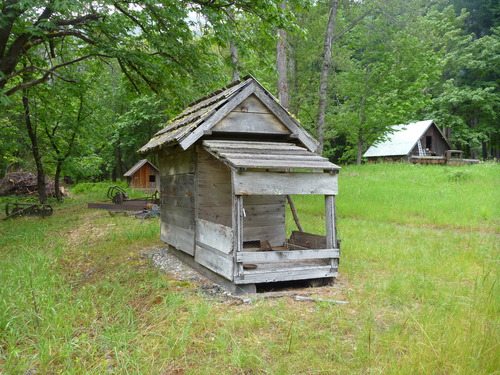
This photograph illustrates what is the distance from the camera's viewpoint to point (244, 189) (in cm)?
502

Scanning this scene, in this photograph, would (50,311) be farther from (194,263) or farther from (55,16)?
(55,16)

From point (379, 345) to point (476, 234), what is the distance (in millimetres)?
7250

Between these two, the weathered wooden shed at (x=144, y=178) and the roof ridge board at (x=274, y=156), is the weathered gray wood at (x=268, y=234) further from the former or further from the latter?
the weathered wooden shed at (x=144, y=178)

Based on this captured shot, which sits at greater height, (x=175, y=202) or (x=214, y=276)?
(x=175, y=202)

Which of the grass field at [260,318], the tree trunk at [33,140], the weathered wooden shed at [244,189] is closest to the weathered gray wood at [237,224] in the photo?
the weathered wooden shed at [244,189]

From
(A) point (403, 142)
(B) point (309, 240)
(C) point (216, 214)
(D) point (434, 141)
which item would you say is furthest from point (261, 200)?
(D) point (434, 141)

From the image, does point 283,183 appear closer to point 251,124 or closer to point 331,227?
point 331,227

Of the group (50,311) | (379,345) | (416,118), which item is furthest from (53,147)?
(416,118)

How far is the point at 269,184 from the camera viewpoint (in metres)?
Result: 5.19

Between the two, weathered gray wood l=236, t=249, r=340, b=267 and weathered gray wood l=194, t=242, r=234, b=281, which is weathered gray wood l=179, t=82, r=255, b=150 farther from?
weathered gray wood l=236, t=249, r=340, b=267

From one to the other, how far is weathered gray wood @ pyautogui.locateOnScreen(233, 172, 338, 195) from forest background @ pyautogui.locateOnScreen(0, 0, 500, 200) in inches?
Result: 198

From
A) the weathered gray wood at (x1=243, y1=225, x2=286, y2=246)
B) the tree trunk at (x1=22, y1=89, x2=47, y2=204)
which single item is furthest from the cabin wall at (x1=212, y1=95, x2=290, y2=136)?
the tree trunk at (x1=22, y1=89, x2=47, y2=204)

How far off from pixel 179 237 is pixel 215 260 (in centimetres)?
174

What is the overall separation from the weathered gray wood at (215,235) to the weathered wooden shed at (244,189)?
2 centimetres
